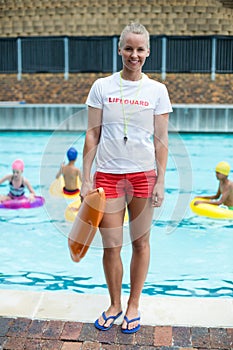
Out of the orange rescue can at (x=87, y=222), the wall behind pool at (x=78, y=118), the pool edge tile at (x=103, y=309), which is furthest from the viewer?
the wall behind pool at (x=78, y=118)

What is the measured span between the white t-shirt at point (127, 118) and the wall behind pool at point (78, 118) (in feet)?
42.2

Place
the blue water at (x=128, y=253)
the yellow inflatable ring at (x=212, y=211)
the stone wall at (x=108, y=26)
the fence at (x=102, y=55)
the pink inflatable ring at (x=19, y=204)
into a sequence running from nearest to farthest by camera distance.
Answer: the blue water at (x=128, y=253), the yellow inflatable ring at (x=212, y=211), the pink inflatable ring at (x=19, y=204), the stone wall at (x=108, y=26), the fence at (x=102, y=55)

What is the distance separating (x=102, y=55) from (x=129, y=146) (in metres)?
21.3

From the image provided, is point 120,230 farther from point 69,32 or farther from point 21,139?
point 69,32

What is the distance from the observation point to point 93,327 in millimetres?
3172

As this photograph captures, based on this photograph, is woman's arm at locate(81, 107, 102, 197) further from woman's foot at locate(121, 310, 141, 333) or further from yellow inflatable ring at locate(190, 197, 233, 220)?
yellow inflatable ring at locate(190, 197, 233, 220)

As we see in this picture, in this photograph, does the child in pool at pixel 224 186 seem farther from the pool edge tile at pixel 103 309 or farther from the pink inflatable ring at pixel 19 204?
the pool edge tile at pixel 103 309

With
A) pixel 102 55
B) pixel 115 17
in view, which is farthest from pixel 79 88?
pixel 115 17

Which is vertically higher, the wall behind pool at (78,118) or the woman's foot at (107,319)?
the woman's foot at (107,319)

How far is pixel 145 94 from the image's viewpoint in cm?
294

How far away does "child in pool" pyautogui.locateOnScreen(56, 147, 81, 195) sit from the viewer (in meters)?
7.66

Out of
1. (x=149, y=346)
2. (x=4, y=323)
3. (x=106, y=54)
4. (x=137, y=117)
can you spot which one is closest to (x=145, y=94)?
(x=137, y=117)

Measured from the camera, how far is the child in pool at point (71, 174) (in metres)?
7.66

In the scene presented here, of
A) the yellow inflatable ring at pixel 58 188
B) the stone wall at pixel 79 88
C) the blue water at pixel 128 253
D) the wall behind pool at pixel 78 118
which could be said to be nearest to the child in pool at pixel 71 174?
the yellow inflatable ring at pixel 58 188
